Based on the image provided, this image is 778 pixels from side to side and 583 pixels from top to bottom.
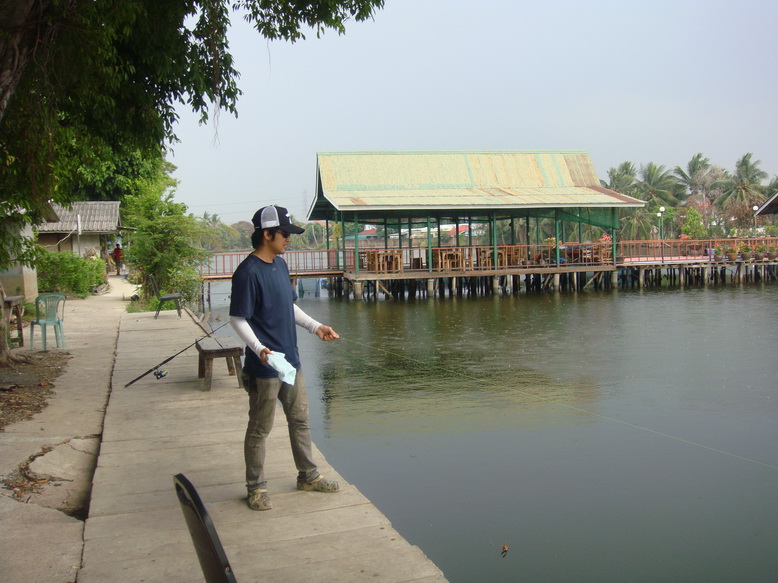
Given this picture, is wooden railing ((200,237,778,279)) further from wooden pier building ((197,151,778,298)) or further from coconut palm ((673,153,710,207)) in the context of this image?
coconut palm ((673,153,710,207))

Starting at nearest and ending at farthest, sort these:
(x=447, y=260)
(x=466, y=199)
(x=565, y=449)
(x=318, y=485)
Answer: (x=318, y=485) → (x=565, y=449) → (x=466, y=199) → (x=447, y=260)

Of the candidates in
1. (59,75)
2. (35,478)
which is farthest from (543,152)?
(35,478)

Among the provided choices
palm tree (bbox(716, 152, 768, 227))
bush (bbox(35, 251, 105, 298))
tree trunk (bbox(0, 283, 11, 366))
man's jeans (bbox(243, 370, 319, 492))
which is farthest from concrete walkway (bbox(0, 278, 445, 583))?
palm tree (bbox(716, 152, 768, 227))

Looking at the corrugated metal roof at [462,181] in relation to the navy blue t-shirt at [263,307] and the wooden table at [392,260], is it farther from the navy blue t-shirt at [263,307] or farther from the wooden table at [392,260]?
the navy blue t-shirt at [263,307]

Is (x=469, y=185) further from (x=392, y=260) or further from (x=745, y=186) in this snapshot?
(x=745, y=186)

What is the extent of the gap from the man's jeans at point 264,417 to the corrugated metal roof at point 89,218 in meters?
24.9

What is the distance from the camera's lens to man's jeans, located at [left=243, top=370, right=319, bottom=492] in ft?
15.4

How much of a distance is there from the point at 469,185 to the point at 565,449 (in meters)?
25.5

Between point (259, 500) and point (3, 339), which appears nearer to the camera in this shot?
point (259, 500)

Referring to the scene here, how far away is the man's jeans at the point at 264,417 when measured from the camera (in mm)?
4703

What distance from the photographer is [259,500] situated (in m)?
4.69

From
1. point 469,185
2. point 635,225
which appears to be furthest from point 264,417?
point 635,225

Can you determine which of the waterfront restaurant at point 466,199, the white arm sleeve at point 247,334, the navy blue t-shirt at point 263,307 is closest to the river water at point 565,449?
the navy blue t-shirt at point 263,307

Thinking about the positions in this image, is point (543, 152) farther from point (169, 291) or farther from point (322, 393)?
point (322, 393)
